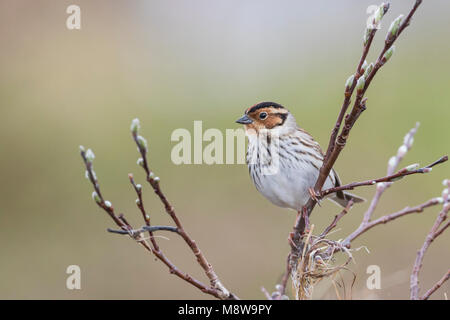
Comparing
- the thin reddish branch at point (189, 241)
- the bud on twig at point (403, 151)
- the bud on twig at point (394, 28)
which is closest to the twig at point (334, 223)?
the bud on twig at point (403, 151)

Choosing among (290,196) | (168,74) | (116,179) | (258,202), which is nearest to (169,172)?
(116,179)

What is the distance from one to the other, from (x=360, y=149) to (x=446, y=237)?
3.59 feet

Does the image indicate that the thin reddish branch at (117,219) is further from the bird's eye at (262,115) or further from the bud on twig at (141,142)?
the bird's eye at (262,115)

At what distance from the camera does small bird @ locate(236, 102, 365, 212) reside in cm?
348

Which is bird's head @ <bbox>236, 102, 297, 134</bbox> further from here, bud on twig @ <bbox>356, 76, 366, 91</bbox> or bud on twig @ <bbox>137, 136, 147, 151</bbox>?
bud on twig @ <bbox>137, 136, 147, 151</bbox>

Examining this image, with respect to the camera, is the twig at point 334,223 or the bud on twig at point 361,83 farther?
the twig at point 334,223

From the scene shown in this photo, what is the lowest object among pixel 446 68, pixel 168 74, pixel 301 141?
pixel 301 141

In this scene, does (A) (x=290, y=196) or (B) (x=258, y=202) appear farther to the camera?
(B) (x=258, y=202)

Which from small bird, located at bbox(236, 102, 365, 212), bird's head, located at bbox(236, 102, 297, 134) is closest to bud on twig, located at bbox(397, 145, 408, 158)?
small bird, located at bbox(236, 102, 365, 212)

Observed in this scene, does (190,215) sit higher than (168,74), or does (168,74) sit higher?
(168,74)

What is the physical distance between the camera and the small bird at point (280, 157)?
3.48 meters

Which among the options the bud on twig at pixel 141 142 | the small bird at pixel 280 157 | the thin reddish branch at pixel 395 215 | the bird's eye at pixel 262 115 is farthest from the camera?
the bird's eye at pixel 262 115

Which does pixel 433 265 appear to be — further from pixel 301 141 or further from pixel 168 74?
pixel 168 74
